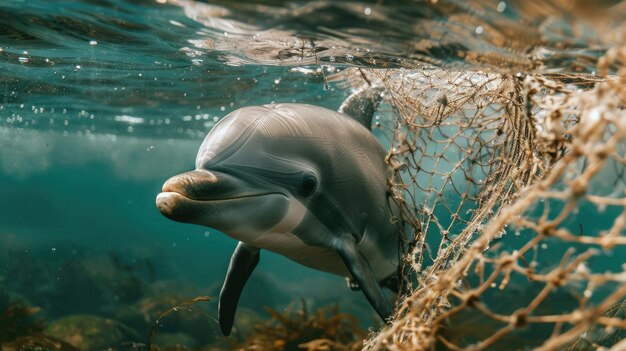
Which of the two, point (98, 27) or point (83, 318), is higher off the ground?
point (98, 27)

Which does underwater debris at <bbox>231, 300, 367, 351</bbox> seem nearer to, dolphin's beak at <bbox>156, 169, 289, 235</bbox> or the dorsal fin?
the dorsal fin

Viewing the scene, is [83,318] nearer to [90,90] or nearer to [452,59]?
[90,90]

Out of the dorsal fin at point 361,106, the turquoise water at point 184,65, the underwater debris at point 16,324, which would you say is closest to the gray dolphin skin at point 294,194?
the dorsal fin at point 361,106

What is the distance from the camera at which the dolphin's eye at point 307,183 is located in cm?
538

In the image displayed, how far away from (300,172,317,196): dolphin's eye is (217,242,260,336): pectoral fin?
1.47 metres

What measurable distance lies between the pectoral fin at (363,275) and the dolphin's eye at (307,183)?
723 mm

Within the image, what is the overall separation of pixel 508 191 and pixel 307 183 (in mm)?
2022

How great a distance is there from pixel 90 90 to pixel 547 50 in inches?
593

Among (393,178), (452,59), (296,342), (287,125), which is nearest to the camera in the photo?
(287,125)

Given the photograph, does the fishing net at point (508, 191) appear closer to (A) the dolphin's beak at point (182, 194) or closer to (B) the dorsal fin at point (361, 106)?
(B) the dorsal fin at point (361, 106)

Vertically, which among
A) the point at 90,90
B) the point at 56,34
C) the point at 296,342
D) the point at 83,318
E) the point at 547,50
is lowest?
the point at 83,318

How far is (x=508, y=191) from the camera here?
181 inches

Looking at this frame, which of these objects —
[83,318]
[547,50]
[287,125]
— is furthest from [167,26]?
[83,318]

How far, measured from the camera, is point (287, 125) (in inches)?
220
